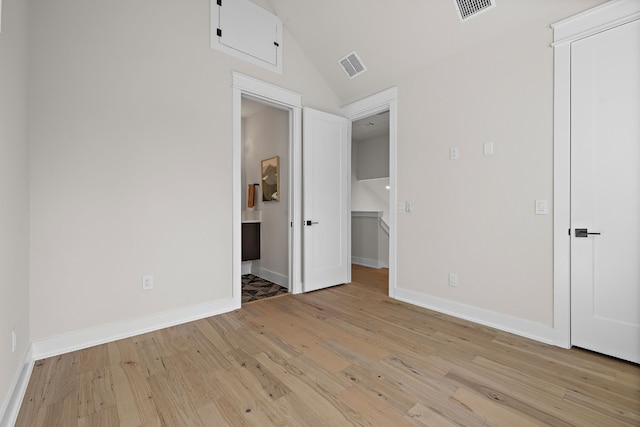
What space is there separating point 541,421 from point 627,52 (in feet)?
8.07

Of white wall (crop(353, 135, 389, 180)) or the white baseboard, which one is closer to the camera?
the white baseboard

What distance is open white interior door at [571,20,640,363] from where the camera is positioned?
2.04 metres

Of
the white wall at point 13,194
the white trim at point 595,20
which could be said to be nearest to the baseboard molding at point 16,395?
the white wall at point 13,194

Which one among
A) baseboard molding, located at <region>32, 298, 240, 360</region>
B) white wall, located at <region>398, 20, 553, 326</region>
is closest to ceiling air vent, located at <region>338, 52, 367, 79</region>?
white wall, located at <region>398, 20, 553, 326</region>

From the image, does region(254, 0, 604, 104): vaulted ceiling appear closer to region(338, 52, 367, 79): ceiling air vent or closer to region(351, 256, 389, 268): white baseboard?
region(338, 52, 367, 79): ceiling air vent

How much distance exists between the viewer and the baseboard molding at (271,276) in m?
4.11

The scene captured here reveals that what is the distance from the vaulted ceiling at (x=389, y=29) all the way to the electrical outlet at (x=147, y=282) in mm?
3145

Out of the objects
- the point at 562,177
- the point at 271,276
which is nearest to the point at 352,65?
the point at 562,177

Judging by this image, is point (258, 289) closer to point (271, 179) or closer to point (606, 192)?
point (271, 179)

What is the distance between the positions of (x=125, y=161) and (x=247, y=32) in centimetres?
192

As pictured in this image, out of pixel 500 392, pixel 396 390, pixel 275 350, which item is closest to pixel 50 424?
pixel 275 350

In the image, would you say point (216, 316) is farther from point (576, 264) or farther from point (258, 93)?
point (576, 264)

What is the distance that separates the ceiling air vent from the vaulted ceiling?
0.05 metres

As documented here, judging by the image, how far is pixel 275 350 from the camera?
2238 millimetres
